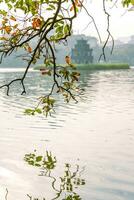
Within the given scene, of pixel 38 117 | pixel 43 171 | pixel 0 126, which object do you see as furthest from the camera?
pixel 38 117

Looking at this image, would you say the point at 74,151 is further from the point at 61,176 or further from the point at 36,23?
the point at 36,23

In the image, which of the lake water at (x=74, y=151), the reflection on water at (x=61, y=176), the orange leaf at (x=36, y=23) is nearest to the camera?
the orange leaf at (x=36, y=23)

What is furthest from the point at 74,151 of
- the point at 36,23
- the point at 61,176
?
the point at 36,23

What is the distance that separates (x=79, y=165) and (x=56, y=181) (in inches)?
98.0

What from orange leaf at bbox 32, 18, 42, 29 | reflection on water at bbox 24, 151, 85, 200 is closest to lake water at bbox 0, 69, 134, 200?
reflection on water at bbox 24, 151, 85, 200

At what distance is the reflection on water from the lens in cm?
1434

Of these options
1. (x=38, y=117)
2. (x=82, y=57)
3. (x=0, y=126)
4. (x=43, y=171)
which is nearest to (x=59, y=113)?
(x=38, y=117)

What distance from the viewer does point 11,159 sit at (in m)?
19.4

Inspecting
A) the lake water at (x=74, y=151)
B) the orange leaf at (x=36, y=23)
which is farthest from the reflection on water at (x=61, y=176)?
the orange leaf at (x=36, y=23)

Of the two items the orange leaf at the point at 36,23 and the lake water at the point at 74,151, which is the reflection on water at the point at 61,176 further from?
the orange leaf at the point at 36,23

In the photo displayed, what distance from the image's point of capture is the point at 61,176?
647 inches

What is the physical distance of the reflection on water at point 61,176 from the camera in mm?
14336

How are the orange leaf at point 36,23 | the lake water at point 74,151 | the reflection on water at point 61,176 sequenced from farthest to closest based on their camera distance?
the lake water at point 74,151 → the reflection on water at point 61,176 → the orange leaf at point 36,23

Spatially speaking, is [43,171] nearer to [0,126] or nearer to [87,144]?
[87,144]
